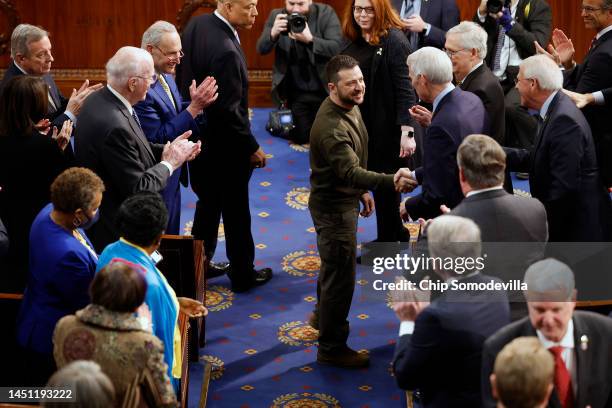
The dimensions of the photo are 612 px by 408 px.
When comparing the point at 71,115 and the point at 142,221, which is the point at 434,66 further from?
the point at 71,115

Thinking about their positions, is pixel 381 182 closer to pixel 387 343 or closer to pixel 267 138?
pixel 387 343

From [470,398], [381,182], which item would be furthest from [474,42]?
[470,398]

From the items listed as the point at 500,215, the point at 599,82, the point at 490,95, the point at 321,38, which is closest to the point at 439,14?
the point at 321,38

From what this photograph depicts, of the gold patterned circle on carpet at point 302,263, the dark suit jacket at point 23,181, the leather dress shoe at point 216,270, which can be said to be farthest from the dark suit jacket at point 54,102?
the gold patterned circle on carpet at point 302,263

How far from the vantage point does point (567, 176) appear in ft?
14.3

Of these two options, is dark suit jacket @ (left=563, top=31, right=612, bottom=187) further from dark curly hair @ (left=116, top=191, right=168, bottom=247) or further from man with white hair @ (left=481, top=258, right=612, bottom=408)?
dark curly hair @ (left=116, top=191, right=168, bottom=247)

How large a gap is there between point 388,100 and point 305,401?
2029 mm

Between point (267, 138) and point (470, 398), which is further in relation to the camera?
point (267, 138)

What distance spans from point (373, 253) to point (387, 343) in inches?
45.8

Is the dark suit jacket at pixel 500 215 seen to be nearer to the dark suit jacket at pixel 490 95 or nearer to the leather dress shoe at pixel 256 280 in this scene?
the dark suit jacket at pixel 490 95

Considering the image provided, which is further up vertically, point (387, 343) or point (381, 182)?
point (381, 182)

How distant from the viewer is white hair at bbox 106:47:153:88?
4.39 meters

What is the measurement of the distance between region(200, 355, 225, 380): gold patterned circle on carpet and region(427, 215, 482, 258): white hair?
191cm

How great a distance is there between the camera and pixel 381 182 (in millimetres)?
4578
